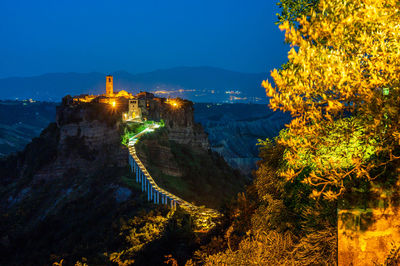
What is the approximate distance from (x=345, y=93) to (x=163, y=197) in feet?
57.4

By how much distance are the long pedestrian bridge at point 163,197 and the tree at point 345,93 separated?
840 cm

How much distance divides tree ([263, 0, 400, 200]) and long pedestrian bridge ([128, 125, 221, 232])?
8.40m

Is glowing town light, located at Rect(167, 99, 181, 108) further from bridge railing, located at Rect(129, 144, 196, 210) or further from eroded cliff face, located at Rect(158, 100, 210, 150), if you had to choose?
bridge railing, located at Rect(129, 144, 196, 210)

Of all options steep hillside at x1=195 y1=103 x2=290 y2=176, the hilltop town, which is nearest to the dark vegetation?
the hilltop town

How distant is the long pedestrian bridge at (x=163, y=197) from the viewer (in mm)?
16781

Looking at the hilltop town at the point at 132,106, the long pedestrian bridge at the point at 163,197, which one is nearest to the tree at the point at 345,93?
the long pedestrian bridge at the point at 163,197

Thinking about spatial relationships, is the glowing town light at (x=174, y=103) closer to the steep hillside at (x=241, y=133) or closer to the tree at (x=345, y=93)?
the tree at (x=345, y=93)

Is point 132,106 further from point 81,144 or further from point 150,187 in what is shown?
point 150,187

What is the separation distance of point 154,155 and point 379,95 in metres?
31.2

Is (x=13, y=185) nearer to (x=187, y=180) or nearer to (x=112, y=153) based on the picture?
(x=112, y=153)

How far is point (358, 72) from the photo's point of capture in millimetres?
7777

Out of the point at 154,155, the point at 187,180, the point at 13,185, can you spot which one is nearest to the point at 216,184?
the point at 187,180

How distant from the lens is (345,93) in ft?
25.2

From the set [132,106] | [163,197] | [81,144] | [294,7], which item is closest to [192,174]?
[132,106]
